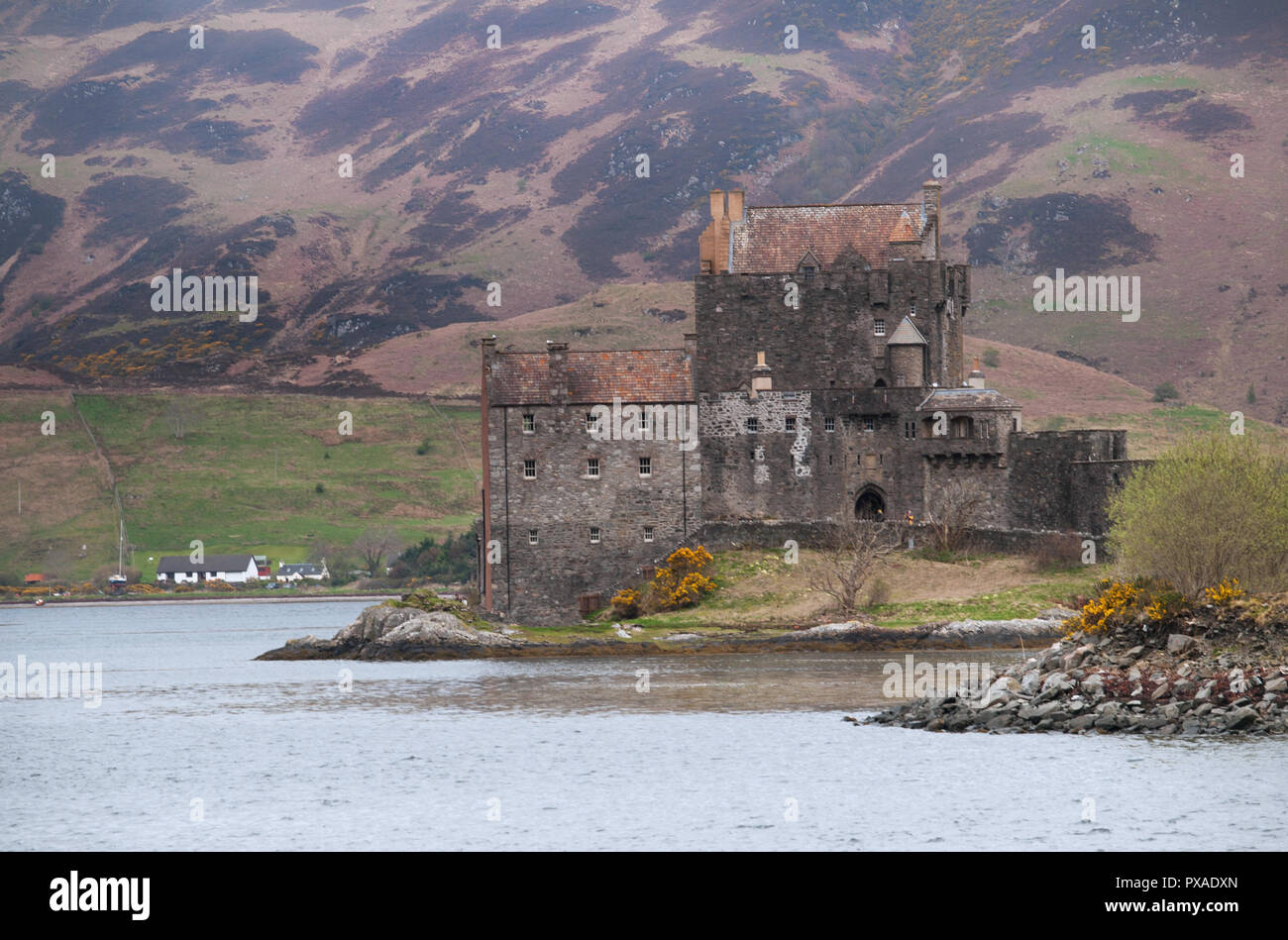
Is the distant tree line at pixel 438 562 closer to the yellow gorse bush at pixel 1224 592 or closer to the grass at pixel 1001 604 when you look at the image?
A: the grass at pixel 1001 604

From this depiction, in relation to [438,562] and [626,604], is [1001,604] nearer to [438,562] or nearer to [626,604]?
[626,604]

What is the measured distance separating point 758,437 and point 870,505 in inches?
244

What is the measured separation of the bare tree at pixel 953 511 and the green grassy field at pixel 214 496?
10289cm

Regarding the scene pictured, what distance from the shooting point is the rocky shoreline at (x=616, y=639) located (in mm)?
66875

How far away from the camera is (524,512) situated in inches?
3031

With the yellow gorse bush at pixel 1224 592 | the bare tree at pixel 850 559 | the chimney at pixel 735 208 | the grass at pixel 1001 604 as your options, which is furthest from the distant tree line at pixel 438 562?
the yellow gorse bush at pixel 1224 592

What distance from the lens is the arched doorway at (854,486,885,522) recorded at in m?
79.1

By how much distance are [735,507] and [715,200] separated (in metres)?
16.0

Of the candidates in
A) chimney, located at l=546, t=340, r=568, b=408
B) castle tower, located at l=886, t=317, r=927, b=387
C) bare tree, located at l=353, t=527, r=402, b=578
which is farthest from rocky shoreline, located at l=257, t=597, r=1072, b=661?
Answer: bare tree, located at l=353, t=527, r=402, b=578

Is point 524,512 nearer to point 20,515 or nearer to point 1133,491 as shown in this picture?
point 1133,491

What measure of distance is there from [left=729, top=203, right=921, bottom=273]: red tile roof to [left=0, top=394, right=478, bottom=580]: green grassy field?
96.4 m

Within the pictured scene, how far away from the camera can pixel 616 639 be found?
71438 mm
